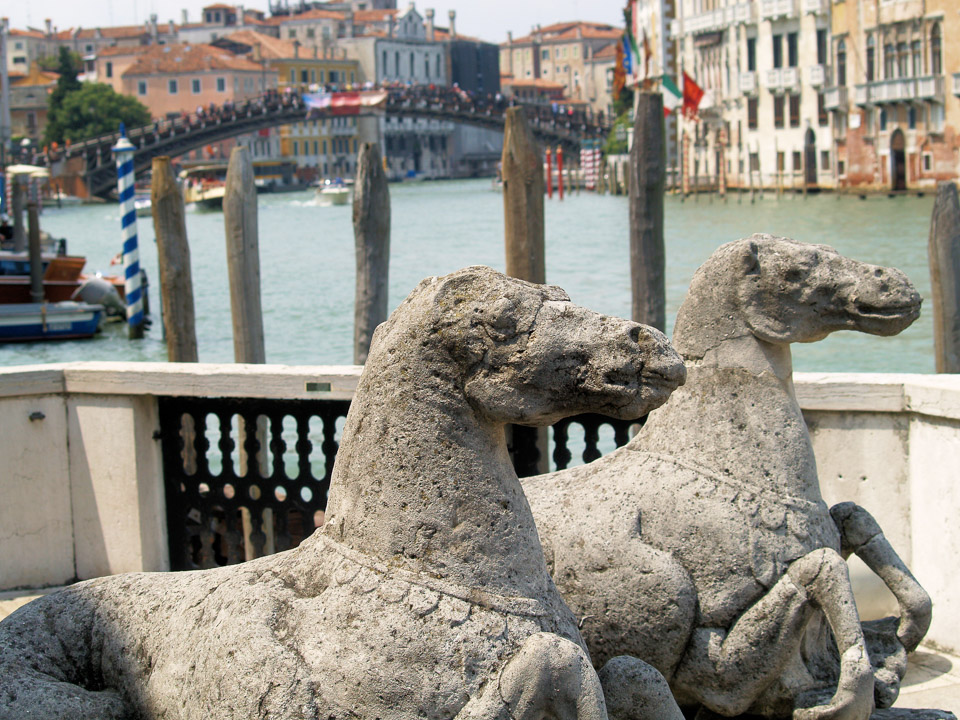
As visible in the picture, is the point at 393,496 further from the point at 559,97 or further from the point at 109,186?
the point at 559,97

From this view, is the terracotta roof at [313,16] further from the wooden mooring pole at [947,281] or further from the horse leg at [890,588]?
the horse leg at [890,588]

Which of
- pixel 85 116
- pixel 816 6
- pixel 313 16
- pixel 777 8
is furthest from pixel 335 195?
pixel 313 16

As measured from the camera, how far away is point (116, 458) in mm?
5207

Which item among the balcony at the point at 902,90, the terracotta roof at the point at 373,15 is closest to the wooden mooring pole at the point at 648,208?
the balcony at the point at 902,90

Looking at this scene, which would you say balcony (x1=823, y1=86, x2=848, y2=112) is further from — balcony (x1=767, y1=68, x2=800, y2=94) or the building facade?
balcony (x1=767, y1=68, x2=800, y2=94)

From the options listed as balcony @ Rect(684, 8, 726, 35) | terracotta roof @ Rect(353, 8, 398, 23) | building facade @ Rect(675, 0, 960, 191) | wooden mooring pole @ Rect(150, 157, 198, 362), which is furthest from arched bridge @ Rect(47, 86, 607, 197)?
terracotta roof @ Rect(353, 8, 398, 23)

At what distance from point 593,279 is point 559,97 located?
4071 inches

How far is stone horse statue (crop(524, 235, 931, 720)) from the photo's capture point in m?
3.21

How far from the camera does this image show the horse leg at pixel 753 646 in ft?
10.5

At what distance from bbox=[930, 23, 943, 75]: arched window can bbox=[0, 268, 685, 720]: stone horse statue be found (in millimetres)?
47209

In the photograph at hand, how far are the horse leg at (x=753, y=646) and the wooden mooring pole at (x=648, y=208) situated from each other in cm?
559

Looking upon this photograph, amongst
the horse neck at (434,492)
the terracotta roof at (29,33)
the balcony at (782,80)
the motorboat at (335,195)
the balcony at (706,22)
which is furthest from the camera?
the terracotta roof at (29,33)

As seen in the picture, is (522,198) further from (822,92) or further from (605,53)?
(605,53)

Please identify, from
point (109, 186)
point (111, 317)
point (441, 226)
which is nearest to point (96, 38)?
point (109, 186)
